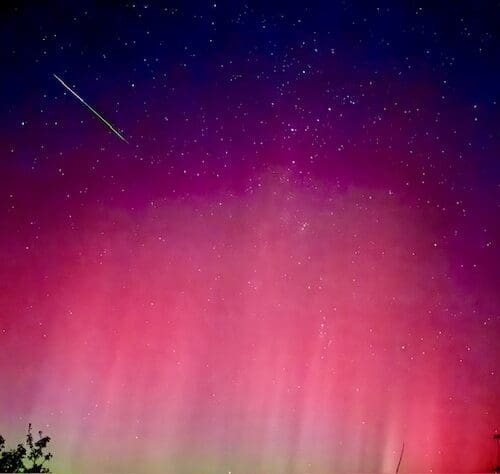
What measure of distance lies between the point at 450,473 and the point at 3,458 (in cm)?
1428

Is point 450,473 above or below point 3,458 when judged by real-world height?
above

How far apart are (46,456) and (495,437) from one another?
20847 millimetres

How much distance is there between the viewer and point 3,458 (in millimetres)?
12664

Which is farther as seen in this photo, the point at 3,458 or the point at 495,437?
the point at 495,437

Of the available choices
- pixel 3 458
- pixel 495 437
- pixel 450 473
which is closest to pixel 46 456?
pixel 3 458

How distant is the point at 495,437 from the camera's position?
76.2 feet

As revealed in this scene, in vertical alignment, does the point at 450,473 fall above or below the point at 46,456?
above

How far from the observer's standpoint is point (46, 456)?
12.9 metres

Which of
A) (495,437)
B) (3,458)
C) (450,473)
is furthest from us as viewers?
(495,437)

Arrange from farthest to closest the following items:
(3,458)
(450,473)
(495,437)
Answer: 1. (495,437)
2. (3,458)
3. (450,473)

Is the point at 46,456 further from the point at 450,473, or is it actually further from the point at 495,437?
the point at 495,437

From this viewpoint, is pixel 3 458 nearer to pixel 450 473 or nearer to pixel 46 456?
pixel 46 456

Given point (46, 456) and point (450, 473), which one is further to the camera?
point (46, 456)

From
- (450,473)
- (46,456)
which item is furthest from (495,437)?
(450,473)
